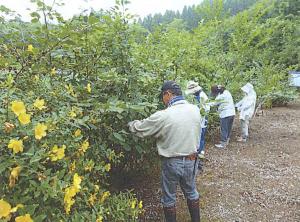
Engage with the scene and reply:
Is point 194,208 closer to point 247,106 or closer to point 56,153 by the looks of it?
point 56,153

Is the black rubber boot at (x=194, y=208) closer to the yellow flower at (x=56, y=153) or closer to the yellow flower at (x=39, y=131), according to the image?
the yellow flower at (x=56, y=153)

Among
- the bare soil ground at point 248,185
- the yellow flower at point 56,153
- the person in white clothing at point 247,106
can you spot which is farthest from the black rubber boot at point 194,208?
the person in white clothing at point 247,106

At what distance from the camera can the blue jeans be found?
137 inches

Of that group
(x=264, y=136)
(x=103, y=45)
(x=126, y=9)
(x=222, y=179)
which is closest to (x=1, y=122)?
(x=103, y=45)

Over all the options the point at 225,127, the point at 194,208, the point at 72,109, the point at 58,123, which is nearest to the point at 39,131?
the point at 58,123

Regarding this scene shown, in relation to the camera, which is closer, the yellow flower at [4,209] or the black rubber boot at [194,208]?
the yellow flower at [4,209]

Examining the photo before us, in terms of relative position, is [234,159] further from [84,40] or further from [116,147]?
[84,40]

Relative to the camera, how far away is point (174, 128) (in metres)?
3.37

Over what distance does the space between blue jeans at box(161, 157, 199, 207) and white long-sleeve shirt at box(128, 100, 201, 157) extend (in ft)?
0.31

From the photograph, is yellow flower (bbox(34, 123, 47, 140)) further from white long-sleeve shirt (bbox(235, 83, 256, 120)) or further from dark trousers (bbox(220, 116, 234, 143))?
white long-sleeve shirt (bbox(235, 83, 256, 120))

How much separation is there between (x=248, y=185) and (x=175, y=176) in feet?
7.47

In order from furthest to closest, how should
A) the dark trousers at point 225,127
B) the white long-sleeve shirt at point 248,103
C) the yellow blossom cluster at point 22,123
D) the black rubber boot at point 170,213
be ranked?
1. the white long-sleeve shirt at point 248,103
2. the dark trousers at point 225,127
3. the black rubber boot at point 170,213
4. the yellow blossom cluster at point 22,123

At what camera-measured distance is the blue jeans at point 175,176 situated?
3.48 metres

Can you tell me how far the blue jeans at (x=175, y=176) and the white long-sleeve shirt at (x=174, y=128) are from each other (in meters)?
0.10
